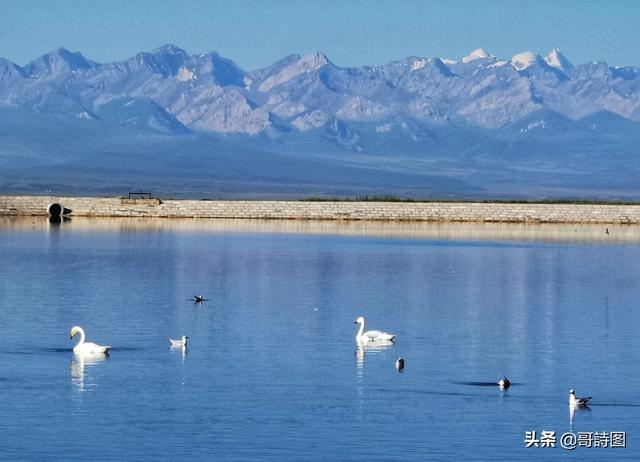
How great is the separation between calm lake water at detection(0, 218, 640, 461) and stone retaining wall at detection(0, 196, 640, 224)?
2408cm

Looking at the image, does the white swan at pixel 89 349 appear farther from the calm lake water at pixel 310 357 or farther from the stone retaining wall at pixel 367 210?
the stone retaining wall at pixel 367 210

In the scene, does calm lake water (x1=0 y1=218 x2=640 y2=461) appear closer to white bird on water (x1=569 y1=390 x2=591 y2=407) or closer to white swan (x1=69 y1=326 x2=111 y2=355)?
white bird on water (x1=569 y1=390 x2=591 y2=407)

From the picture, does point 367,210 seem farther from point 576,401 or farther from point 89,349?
point 576,401

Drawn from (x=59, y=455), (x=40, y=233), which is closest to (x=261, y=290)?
(x=59, y=455)

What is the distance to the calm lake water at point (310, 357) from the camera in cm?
1816

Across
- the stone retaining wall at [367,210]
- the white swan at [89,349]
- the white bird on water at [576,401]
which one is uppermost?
the stone retaining wall at [367,210]

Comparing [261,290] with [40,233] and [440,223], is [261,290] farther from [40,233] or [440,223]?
[440,223]

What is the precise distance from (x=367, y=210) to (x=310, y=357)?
47.4 m

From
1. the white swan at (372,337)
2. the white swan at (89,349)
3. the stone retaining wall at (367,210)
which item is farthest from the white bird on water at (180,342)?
the stone retaining wall at (367,210)

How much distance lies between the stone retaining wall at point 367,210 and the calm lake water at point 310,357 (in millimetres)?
24080

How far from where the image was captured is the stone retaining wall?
70562 mm

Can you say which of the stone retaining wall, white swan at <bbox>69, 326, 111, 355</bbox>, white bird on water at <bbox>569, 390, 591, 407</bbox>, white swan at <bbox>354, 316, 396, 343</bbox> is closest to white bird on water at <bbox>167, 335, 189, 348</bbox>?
white swan at <bbox>69, 326, 111, 355</bbox>

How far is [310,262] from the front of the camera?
1757 inches

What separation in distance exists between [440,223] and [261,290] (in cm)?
3635
